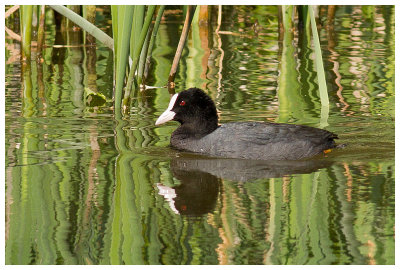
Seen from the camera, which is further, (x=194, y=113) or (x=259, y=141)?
(x=194, y=113)

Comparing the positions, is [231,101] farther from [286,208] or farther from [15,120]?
[286,208]

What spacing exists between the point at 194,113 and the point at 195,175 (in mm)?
1053

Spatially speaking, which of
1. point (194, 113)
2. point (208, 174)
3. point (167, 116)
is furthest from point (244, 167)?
point (167, 116)

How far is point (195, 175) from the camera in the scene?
589 cm

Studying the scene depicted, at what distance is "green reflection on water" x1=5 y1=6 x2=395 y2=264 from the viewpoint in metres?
4.36

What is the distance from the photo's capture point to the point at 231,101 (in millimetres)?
7953

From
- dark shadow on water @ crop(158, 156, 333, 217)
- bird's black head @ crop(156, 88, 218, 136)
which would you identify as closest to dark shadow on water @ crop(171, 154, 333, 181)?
dark shadow on water @ crop(158, 156, 333, 217)

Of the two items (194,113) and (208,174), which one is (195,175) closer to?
(208,174)

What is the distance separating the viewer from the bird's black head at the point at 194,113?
6805mm

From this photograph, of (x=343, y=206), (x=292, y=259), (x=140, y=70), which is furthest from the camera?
(x=140, y=70)

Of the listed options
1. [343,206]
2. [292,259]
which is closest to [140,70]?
[343,206]

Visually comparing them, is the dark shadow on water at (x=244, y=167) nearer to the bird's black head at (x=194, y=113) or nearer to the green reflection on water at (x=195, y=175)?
the green reflection on water at (x=195, y=175)

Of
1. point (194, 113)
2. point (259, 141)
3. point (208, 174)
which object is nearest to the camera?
point (208, 174)

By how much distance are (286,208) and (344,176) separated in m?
0.89
